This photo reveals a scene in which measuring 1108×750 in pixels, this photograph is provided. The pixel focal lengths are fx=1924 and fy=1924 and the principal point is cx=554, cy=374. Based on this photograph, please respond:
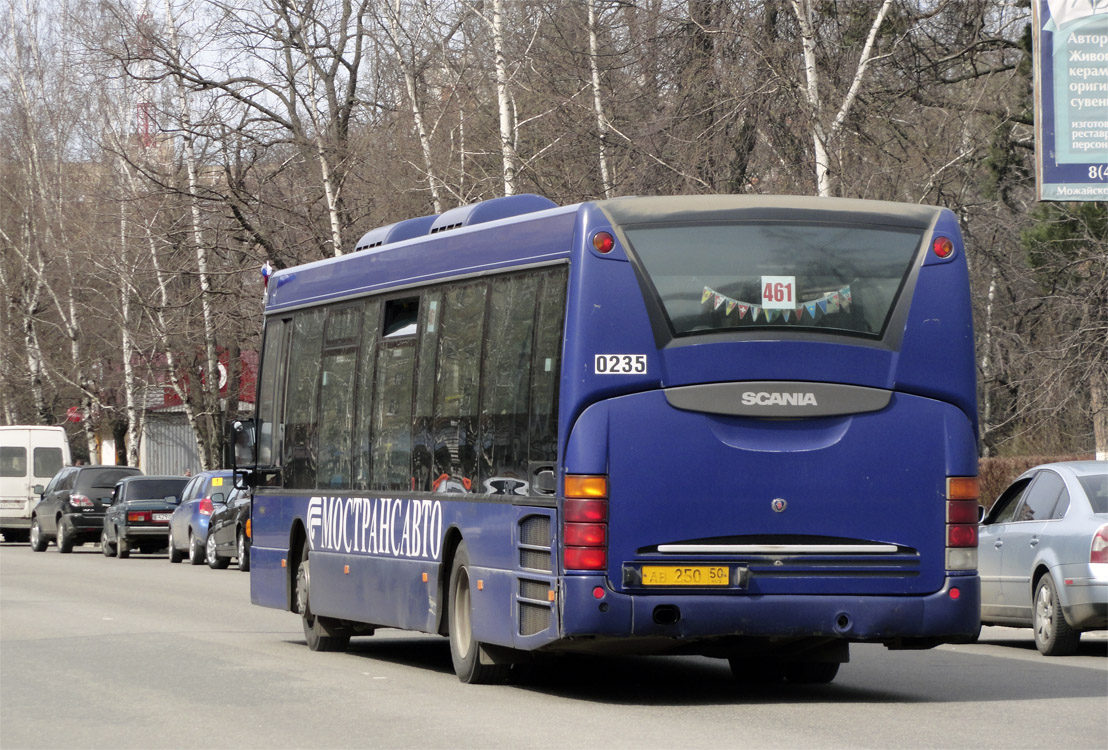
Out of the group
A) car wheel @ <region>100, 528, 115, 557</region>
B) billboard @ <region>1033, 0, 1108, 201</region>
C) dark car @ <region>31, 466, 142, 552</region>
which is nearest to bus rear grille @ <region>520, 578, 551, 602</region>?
billboard @ <region>1033, 0, 1108, 201</region>

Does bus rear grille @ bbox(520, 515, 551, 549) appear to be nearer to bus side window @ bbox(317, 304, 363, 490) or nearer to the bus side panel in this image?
the bus side panel

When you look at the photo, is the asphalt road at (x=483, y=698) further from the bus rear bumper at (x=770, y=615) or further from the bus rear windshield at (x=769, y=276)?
the bus rear windshield at (x=769, y=276)

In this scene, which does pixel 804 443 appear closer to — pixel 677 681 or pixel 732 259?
pixel 732 259

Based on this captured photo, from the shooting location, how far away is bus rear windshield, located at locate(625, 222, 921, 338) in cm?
1096

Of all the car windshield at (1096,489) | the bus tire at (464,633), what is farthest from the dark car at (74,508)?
the bus tire at (464,633)

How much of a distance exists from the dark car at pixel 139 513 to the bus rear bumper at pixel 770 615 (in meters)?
25.7

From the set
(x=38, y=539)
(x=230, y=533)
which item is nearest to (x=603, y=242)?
(x=230, y=533)

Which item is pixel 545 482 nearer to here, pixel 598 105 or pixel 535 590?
pixel 535 590

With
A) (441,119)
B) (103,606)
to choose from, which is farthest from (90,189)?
(103,606)

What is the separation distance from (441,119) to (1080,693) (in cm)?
2298

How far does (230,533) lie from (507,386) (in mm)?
20499

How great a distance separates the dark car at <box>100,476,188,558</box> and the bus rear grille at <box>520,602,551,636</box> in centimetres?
2499

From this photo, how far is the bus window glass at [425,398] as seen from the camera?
1299 cm

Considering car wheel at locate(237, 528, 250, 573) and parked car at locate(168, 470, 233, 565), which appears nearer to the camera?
car wheel at locate(237, 528, 250, 573)
